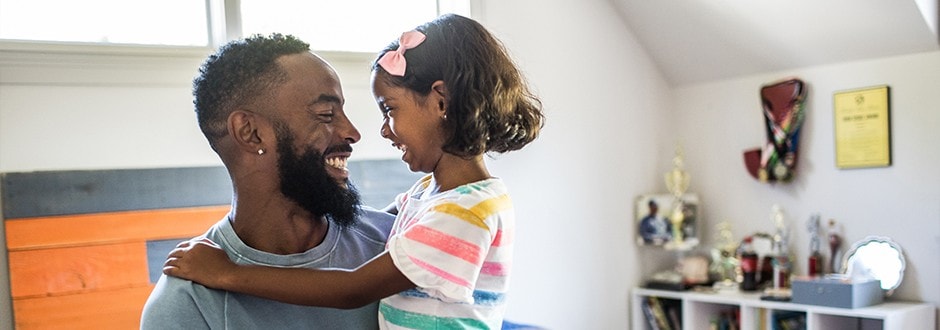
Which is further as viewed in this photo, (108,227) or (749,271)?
(749,271)

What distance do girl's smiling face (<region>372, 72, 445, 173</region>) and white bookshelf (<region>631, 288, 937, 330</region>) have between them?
8.03 feet

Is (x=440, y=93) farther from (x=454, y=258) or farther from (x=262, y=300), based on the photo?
(x=262, y=300)

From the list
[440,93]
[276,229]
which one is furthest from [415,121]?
[276,229]

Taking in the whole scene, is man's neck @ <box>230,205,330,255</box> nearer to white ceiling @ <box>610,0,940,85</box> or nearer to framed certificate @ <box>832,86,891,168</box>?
white ceiling @ <box>610,0,940,85</box>

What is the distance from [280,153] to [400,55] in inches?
10.9

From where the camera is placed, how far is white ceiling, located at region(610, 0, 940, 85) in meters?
3.56

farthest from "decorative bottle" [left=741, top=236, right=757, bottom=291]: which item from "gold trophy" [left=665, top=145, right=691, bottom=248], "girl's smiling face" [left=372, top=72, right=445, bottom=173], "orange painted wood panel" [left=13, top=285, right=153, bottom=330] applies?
"girl's smiling face" [left=372, top=72, right=445, bottom=173]

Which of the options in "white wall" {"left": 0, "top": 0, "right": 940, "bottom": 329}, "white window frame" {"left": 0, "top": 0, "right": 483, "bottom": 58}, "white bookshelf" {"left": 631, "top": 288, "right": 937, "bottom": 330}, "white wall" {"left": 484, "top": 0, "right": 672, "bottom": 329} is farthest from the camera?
"white wall" {"left": 484, "top": 0, "right": 672, "bottom": 329}

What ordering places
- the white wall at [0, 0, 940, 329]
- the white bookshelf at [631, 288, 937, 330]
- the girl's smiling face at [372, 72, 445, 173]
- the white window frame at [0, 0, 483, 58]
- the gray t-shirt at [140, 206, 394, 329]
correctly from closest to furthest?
the gray t-shirt at [140, 206, 394, 329] → the girl's smiling face at [372, 72, 445, 173] → the white window frame at [0, 0, 483, 58] → the white wall at [0, 0, 940, 329] → the white bookshelf at [631, 288, 937, 330]

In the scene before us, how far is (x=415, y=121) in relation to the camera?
66.0 inches

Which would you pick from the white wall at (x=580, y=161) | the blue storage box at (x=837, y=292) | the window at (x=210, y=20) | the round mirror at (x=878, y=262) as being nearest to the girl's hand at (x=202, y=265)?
the window at (x=210, y=20)

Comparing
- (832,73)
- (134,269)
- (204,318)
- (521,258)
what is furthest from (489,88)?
(832,73)

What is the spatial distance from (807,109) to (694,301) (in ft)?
3.22

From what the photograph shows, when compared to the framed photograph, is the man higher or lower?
higher
